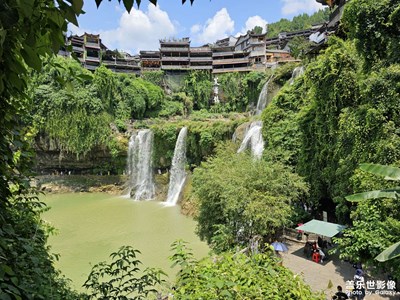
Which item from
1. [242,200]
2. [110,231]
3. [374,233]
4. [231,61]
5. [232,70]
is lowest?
[110,231]

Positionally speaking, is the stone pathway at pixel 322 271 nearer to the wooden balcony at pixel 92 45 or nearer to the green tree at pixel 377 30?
the green tree at pixel 377 30

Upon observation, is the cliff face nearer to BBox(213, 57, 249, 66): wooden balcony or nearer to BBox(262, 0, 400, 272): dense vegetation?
BBox(262, 0, 400, 272): dense vegetation

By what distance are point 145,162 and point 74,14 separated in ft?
94.9

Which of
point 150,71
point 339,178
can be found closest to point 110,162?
point 150,71

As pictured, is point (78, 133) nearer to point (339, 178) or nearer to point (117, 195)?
point (117, 195)

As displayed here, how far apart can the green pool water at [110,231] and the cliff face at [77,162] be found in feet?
16.2

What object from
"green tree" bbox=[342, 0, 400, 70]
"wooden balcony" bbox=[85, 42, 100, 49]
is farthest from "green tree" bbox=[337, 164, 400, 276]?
"wooden balcony" bbox=[85, 42, 100, 49]

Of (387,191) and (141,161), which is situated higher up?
(141,161)

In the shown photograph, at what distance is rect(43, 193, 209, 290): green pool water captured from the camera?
13969 millimetres

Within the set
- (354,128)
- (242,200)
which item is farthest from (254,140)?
(242,200)

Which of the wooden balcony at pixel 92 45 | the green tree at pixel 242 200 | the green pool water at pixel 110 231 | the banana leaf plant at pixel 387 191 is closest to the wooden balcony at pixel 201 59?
the wooden balcony at pixel 92 45

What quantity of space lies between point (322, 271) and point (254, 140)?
35.3 ft

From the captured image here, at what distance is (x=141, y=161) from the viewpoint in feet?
98.3

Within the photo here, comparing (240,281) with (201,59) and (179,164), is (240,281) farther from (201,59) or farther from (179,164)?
(201,59)
